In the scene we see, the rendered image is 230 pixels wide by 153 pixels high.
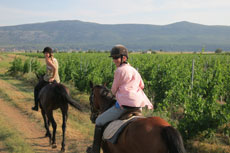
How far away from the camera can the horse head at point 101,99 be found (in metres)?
4.64

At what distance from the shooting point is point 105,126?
4270 mm

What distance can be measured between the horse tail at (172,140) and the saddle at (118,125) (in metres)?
0.80

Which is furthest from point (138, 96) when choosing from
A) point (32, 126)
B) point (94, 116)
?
point (32, 126)

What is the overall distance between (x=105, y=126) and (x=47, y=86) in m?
3.52

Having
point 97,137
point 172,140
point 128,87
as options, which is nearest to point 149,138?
point 172,140

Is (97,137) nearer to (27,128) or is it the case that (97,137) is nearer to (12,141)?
(12,141)

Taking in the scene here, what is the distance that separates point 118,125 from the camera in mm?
3850

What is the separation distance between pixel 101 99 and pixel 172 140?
2064 mm

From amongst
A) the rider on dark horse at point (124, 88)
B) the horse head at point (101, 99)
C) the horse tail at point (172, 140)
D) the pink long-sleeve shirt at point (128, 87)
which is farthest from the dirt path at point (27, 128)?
the horse tail at point (172, 140)

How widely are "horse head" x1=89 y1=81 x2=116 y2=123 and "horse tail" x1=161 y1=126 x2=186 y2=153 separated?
1.66m

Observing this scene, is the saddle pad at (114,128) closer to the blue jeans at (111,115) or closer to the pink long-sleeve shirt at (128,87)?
the blue jeans at (111,115)

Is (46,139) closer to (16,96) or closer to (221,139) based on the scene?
A: (221,139)

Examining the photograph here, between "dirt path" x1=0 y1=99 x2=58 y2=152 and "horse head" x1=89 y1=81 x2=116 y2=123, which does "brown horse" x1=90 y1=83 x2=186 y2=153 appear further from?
"dirt path" x1=0 y1=99 x2=58 y2=152

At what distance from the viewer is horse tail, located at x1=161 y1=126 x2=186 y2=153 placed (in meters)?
2.95
